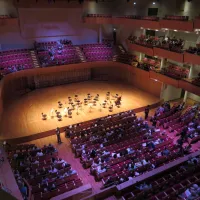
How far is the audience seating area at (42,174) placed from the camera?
664 cm

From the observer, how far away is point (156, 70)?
13.8 meters

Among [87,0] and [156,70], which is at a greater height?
[87,0]

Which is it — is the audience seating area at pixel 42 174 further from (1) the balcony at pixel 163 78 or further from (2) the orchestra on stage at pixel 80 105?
(1) the balcony at pixel 163 78

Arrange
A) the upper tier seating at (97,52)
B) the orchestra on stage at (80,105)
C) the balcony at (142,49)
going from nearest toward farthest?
the orchestra on stage at (80,105) → the balcony at (142,49) → the upper tier seating at (97,52)

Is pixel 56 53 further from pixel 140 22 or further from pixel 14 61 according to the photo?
pixel 140 22

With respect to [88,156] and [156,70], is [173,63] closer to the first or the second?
[156,70]

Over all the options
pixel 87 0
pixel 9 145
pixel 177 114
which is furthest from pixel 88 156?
pixel 87 0

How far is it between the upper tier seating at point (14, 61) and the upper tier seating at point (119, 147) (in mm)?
6267

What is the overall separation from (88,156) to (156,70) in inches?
306

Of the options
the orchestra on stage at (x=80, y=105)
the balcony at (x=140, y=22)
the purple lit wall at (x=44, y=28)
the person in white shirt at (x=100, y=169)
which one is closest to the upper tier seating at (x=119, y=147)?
the person in white shirt at (x=100, y=169)

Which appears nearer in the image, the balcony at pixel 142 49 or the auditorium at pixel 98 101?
the auditorium at pixel 98 101

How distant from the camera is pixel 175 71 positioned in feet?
44.4

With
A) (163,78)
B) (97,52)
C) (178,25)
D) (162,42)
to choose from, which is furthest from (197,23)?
(97,52)

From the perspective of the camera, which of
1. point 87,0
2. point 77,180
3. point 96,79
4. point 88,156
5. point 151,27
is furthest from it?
point 96,79
